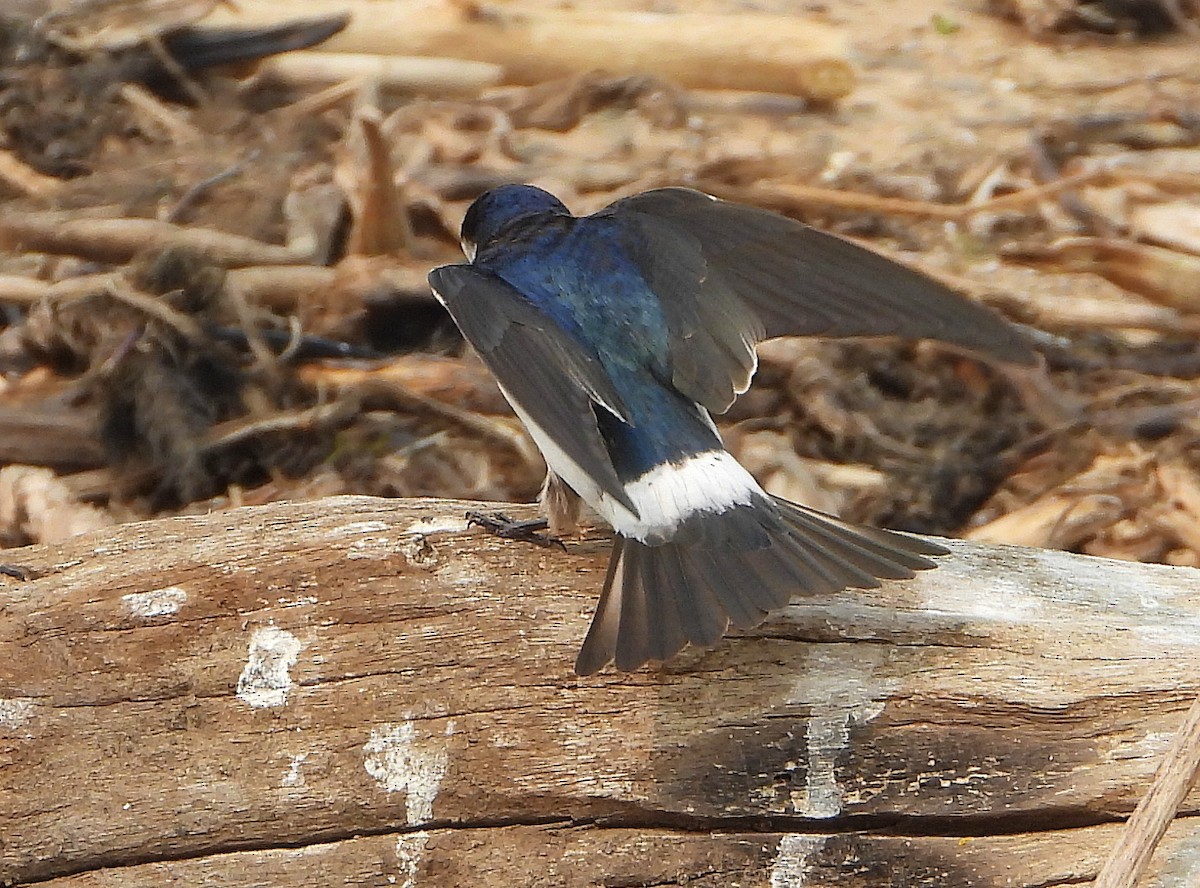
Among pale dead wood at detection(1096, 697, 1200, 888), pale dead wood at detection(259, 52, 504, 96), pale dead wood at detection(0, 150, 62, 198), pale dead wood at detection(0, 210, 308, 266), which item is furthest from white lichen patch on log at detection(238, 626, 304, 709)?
pale dead wood at detection(259, 52, 504, 96)

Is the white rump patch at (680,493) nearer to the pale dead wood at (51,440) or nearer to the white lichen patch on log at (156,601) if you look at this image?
the white lichen patch on log at (156,601)

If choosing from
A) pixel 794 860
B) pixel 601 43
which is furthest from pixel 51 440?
pixel 601 43

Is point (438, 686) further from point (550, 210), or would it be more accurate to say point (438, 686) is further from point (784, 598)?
point (550, 210)

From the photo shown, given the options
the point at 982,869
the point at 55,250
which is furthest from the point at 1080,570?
the point at 55,250

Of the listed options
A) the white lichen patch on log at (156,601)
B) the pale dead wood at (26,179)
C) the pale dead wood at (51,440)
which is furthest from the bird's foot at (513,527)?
the pale dead wood at (26,179)

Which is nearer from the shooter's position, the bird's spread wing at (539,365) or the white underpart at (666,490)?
the bird's spread wing at (539,365)

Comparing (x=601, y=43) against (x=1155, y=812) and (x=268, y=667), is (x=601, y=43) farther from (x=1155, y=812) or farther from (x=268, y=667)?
(x=1155, y=812)
